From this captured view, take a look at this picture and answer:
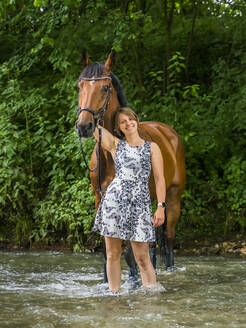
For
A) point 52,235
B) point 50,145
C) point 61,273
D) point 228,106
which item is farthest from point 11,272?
point 228,106

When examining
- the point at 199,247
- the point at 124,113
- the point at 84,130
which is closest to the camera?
the point at 84,130

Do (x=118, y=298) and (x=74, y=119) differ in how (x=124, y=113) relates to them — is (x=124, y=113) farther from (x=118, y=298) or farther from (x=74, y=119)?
(x=74, y=119)

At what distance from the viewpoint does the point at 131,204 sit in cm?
436

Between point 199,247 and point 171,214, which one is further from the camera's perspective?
point 199,247

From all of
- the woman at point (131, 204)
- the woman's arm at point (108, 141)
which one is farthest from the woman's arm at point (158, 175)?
the woman's arm at point (108, 141)

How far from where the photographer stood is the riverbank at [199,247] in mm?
7862

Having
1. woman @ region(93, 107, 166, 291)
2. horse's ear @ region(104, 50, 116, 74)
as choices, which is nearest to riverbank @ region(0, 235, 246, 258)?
woman @ region(93, 107, 166, 291)

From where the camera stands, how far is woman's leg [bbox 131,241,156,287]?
4375 mm

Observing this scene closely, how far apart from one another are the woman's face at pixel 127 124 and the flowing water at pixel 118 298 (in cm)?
139

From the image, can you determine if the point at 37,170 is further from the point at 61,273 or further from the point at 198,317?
the point at 198,317

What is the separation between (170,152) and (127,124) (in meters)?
2.13

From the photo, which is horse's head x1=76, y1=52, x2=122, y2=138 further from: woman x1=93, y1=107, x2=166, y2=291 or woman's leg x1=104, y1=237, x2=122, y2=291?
woman's leg x1=104, y1=237, x2=122, y2=291

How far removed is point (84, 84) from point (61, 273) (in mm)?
2632

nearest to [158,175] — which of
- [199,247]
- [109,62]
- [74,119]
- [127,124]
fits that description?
[127,124]
